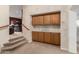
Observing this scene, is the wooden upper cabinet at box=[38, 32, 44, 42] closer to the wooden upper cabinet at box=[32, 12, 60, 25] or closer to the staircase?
the wooden upper cabinet at box=[32, 12, 60, 25]

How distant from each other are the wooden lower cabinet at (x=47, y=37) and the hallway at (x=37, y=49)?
132 millimetres

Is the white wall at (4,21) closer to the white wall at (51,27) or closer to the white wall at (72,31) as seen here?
the white wall at (51,27)

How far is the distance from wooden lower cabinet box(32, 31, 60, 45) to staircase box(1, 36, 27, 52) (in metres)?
0.30

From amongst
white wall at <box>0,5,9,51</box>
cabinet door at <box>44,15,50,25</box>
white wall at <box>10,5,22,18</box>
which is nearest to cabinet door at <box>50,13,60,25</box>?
cabinet door at <box>44,15,50,25</box>

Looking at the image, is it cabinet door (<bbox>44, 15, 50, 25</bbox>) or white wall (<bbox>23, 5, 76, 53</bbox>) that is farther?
cabinet door (<bbox>44, 15, 50, 25</bbox>)

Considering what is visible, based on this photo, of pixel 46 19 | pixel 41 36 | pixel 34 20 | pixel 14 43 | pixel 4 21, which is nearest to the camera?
pixel 4 21

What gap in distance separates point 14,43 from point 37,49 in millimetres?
581

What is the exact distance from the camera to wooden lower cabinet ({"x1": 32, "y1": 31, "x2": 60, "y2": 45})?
8.16 feet

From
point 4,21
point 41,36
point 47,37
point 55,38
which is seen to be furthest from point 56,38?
point 4,21

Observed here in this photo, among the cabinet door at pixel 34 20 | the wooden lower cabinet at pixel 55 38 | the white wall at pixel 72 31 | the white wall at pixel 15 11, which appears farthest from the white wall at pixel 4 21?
the white wall at pixel 72 31

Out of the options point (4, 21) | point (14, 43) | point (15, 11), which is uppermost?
point (15, 11)

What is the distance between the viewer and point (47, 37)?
2688mm

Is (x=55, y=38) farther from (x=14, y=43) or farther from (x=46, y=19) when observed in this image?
(x=14, y=43)
